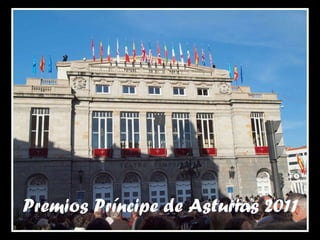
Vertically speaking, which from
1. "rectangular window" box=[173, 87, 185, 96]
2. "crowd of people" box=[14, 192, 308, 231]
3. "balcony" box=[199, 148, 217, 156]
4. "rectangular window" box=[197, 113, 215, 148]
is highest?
"rectangular window" box=[173, 87, 185, 96]

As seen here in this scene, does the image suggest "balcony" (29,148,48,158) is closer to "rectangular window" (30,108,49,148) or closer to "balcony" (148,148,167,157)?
"rectangular window" (30,108,49,148)

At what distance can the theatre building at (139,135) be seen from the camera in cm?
2275

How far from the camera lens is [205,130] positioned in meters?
26.5

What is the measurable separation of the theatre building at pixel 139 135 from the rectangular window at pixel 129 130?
0.08m

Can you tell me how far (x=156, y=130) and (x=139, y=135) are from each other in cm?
151

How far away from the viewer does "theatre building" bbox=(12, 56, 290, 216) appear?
22750mm

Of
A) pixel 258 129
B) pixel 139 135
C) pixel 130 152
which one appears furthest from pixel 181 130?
pixel 258 129

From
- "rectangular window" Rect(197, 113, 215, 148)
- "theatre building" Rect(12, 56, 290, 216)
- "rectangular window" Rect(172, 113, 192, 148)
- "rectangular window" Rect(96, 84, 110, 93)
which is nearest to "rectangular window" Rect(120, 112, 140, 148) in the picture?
"theatre building" Rect(12, 56, 290, 216)

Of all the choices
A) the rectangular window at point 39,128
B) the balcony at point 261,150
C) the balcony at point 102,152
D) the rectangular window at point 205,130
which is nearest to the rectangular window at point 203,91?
the rectangular window at point 205,130

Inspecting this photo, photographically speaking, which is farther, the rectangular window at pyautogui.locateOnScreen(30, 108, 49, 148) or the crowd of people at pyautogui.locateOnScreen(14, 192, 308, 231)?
the rectangular window at pyautogui.locateOnScreen(30, 108, 49, 148)

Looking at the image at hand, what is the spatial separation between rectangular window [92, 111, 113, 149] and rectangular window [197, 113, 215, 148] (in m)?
7.56

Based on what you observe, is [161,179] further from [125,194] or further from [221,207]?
[221,207]

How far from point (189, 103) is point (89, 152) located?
9.45 metres

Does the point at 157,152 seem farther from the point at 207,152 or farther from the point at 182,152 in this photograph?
the point at 207,152
